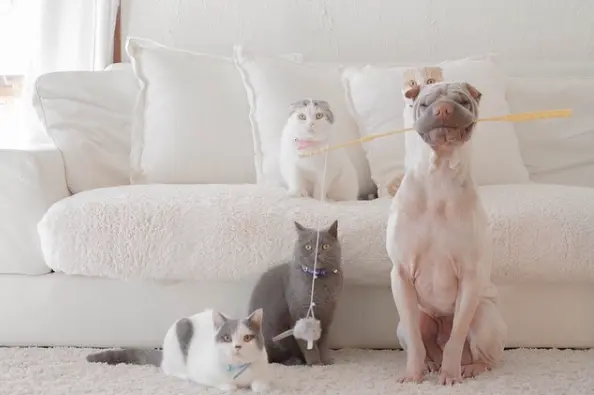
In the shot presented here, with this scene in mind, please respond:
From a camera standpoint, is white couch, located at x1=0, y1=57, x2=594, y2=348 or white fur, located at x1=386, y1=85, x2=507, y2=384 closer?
white fur, located at x1=386, y1=85, x2=507, y2=384

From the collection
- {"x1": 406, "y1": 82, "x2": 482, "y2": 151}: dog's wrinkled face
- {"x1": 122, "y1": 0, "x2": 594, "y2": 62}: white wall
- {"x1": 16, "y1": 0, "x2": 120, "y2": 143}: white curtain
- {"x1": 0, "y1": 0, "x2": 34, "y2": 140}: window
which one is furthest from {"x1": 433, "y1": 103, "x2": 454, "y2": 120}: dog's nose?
{"x1": 0, "y1": 0, "x2": 34, "y2": 140}: window

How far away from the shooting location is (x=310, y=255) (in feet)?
5.52

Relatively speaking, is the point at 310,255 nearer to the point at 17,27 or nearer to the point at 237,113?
the point at 237,113

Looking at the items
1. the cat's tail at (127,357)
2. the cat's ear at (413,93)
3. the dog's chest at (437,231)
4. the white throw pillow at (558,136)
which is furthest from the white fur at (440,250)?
the white throw pillow at (558,136)

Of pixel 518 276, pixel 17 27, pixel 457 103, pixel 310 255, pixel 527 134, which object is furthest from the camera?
pixel 17 27

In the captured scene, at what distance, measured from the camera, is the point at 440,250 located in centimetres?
159

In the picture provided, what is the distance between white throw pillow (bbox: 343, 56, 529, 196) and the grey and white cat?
548 millimetres

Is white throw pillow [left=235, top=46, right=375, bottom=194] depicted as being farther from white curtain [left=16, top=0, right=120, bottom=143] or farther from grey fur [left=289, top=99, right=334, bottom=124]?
white curtain [left=16, top=0, right=120, bottom=143]

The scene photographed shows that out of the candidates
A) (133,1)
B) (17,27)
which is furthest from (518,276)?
(17,27)

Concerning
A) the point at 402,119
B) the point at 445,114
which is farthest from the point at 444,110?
the point at 402,119

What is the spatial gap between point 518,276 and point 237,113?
3.44 feet

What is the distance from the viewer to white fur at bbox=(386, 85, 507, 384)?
1.57 metres

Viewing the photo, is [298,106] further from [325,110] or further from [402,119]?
[402,119]

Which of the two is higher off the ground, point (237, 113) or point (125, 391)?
point (237, 113)
